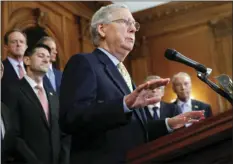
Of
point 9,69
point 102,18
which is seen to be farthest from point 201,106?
point 102,18

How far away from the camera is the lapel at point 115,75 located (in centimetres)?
160

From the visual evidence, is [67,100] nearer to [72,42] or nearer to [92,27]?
[92,27]

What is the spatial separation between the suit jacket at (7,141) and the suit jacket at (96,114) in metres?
0.81

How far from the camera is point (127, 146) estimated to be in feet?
4.87

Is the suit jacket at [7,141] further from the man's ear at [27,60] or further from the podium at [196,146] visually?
the podium at [196,146]

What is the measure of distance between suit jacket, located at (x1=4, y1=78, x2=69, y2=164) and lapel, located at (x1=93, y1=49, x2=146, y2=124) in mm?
810

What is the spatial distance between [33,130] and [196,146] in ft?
4.56

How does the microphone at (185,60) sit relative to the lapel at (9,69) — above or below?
below

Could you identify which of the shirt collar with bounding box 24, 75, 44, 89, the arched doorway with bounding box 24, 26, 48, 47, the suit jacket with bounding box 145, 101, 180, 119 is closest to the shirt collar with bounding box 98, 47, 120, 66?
the shirt collar with bounding box 24, 75, 44, 89

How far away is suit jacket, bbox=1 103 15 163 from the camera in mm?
2242

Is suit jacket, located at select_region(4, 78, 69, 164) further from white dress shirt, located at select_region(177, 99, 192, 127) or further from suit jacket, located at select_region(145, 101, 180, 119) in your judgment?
white dress shirt, located at select_region(177, 99, 192, 127)

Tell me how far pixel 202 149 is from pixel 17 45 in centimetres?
238

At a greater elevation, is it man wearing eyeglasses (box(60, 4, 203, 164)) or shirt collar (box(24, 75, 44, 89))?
shirt collar (box(24, 75, 44, 89))

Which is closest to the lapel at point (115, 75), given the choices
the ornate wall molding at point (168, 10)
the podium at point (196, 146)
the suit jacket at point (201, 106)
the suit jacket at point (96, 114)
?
the suit jacket at point (96, 114)
